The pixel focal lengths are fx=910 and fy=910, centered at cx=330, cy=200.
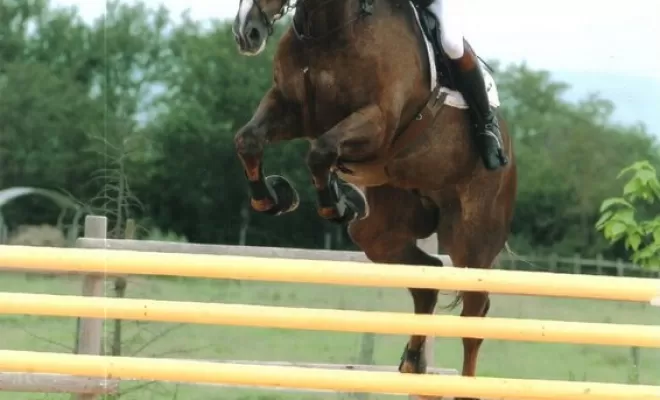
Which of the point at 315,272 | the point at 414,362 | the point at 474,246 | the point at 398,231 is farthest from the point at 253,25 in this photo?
the point at 414,362

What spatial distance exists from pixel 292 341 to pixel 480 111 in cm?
147

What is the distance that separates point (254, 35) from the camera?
2441 millimetres

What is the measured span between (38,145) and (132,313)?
6.05ft

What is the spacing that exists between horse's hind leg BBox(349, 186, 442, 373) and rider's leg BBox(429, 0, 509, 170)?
38cm

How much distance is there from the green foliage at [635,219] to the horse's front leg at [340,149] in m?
1.43

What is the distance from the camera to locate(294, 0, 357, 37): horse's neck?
271 centimetres

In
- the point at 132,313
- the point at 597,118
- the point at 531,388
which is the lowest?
the point at 531,388

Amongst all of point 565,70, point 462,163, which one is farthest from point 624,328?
point 565,70

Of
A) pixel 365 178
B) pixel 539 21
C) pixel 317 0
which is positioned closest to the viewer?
pixel 317 0

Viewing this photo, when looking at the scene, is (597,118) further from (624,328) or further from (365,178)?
(624,328)

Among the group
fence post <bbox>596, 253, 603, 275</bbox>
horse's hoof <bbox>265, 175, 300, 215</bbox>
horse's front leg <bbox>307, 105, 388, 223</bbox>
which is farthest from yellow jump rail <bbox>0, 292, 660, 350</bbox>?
fence post <bbox>596, 253, 603, 275</bbox>

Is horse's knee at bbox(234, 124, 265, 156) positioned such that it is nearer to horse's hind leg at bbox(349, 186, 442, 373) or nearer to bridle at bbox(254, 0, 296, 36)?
bridle at bbox(254, 0, 296, 36)

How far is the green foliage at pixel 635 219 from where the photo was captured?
12.2 feet

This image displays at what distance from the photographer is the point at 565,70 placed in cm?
372
